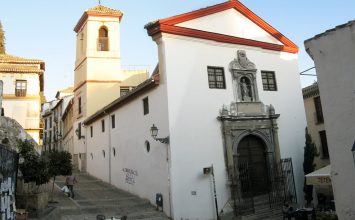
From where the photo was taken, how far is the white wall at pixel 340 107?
8.42 meters

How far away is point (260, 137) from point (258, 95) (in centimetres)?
210

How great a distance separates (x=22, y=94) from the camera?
31516mm

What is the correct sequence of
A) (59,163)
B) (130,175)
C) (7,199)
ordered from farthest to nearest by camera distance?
1. (130,175)
2. (59,163)
3. (7,199)

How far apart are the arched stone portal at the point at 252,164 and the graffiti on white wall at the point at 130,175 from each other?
526 centimetres

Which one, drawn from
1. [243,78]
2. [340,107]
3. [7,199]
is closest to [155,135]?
[243,78]

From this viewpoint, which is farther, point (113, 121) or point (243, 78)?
point (113, 121)

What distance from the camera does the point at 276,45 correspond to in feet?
61.6

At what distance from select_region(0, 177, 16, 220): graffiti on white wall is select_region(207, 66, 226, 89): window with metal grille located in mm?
9240

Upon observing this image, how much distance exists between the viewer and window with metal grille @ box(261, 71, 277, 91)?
17995 mm

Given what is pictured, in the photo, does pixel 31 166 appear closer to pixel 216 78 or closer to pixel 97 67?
pixel 216 78

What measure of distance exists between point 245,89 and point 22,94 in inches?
880

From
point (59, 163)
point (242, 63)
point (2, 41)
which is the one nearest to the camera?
point (59, 163)

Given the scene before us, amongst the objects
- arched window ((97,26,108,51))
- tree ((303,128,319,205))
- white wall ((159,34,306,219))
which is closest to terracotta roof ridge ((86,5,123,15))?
arched window ((97,26,108,51))

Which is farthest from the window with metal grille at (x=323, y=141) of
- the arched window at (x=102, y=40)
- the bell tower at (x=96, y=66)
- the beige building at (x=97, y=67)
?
the arched window at (x=102, y=40)
